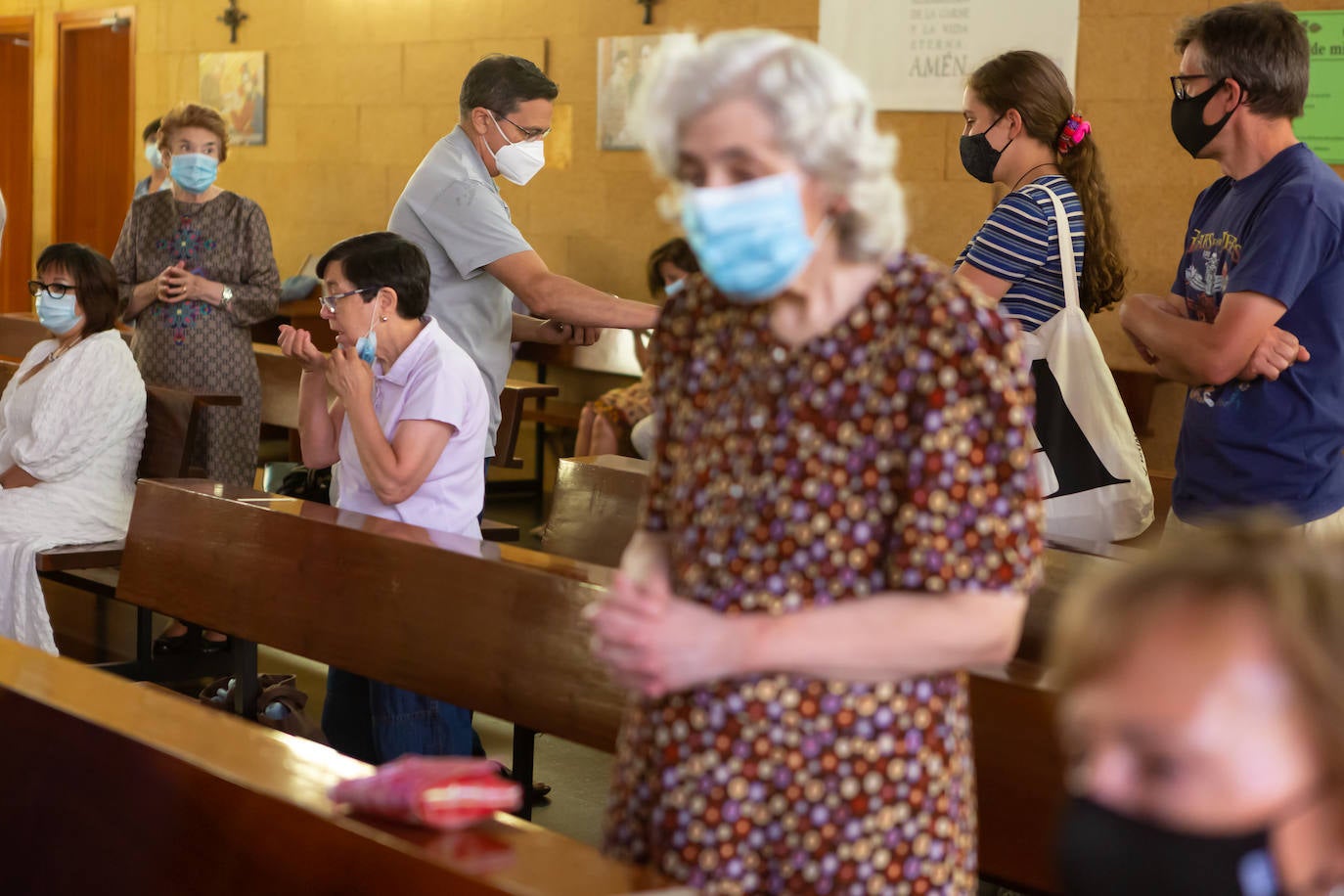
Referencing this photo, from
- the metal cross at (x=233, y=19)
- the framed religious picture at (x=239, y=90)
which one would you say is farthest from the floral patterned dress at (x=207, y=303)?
the metal cross at (x=233, y=19)

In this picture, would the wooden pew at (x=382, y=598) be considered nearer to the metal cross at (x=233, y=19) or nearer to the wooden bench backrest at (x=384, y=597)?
the wooden bench backrest at (x=384, y=597)

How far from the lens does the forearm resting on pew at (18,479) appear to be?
14.6 ft

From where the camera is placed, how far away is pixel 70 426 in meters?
4.44

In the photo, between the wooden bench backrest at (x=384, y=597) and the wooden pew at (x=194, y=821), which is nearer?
the wooden pew at (x=194, y=821)

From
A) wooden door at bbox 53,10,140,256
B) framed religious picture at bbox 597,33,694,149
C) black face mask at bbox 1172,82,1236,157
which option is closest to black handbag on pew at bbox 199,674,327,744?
black face mask at bbox 1172,82,1236,157

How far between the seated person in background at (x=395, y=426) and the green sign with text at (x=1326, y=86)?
3.67 m

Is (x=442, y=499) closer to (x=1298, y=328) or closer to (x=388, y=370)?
(x=388, y=370)

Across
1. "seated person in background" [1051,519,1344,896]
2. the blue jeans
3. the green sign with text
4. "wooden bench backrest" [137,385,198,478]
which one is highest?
the green sign with text

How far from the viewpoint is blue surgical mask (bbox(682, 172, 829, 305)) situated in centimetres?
131

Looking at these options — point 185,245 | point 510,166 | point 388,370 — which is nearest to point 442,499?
point 388,370

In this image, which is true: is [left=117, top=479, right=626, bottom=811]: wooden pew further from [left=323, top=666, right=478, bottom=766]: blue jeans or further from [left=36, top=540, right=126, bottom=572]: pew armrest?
[left=36, top=540, right=126, bottom=572]: pew armrest

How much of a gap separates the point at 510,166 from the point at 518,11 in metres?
4.96

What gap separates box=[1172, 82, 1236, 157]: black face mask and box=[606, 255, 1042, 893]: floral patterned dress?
153 centimetres

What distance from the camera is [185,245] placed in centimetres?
519
